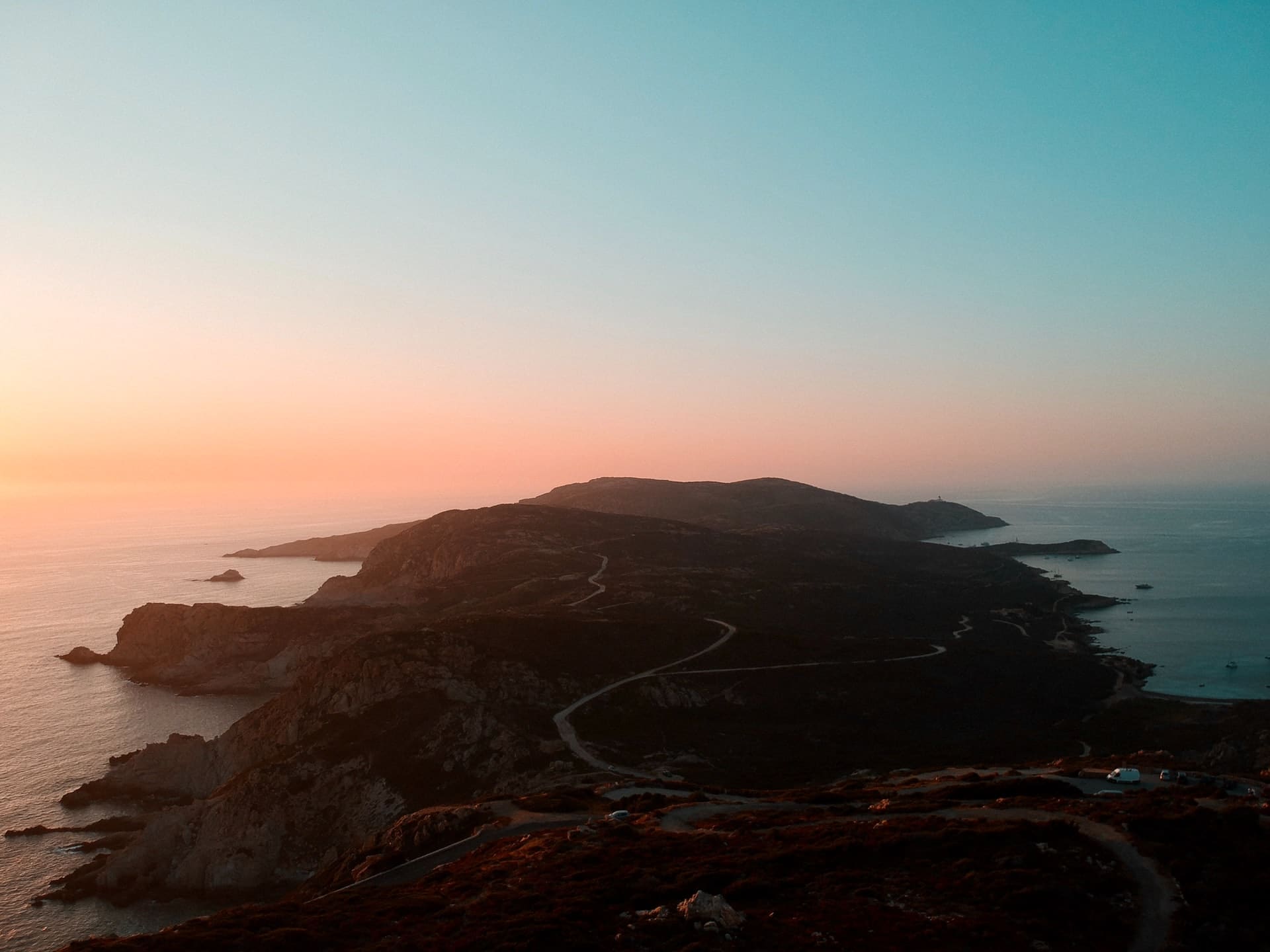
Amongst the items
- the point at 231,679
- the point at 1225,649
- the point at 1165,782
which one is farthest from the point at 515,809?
the point at 1225,649

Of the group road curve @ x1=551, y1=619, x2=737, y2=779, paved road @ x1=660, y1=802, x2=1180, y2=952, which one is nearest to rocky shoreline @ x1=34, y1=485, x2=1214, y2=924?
road curve @ x1=551, y1=619, x2=737, y2=779

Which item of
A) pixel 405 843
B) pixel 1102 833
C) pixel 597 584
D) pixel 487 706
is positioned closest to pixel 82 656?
pixel 597 584

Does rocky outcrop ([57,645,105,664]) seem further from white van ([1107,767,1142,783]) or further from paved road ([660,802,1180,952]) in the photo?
white van ([1107,767,1142,783])

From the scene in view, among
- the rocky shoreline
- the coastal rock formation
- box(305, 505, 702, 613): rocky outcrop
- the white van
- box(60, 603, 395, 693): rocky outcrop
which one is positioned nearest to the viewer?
the white van

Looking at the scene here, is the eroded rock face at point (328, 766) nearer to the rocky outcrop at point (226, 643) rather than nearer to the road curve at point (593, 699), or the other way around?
the road curve at point (593, 699)

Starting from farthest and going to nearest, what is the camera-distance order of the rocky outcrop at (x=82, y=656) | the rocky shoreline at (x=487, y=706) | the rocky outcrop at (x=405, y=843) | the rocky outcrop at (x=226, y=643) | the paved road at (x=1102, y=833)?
1. the rocky outcrop at (x=82, y=656)
2. the rocky outcrop at (x=226, y=643)
3. the rocky shoreline at (x=487, y=706)
4. the rocky outcrop at (x=405, y=843)
5. the paved road at (x=1102, y=833)

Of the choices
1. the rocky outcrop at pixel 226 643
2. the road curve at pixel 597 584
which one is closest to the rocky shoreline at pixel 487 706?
the rocky outcrop at pixel 226 643

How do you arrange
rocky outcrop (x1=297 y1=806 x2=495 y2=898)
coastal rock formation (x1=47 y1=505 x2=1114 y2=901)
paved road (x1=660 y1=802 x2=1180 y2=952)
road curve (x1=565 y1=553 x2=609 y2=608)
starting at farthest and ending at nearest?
road curve (x1=565 y1=553 x2=609 y2=608), coastal rock formation (x1=47 y1=505 x2=1114 y2=901), rocky outcrop (x1=297 y1=806 x2=495 y2=898), paved road (x1=660 y1=802 x2=1180 y2=952)
